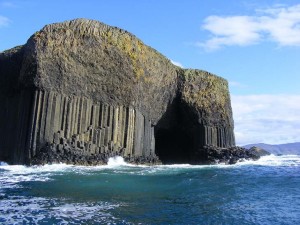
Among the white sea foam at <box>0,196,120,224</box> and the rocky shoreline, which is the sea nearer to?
the white sea foam at <box>0,196,120,224</box>

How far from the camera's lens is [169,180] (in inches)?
811

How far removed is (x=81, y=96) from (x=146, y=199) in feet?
55.0

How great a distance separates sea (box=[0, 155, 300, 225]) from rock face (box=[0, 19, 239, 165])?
253 inches

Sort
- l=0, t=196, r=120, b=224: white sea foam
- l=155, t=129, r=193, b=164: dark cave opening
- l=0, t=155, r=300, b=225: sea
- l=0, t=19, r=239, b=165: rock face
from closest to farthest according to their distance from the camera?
l=0, t=196, r=120, b=224: white sea foam, l=0, t=155, r=300, b=225: sea, l=0, t=19, r=239, b=165: rock face, l=155, t=129, r=193, b=164: dark cave opening

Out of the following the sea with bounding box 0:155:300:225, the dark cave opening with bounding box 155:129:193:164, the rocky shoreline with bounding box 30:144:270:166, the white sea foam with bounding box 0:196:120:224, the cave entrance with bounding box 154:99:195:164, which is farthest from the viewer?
the dark cave opening with bounding box 155:129:193:164

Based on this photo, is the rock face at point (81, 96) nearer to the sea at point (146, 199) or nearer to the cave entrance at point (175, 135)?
the cave entrance at point (175, 135)

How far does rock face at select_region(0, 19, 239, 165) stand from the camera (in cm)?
2805

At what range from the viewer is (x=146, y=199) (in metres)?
14.8

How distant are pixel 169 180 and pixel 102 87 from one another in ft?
43.0

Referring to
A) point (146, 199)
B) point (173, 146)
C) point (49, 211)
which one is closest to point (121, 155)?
point (173, 146)

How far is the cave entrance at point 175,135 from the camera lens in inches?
1581

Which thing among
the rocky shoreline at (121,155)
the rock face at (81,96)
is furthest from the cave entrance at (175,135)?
the rocky shoreline at (121,155)

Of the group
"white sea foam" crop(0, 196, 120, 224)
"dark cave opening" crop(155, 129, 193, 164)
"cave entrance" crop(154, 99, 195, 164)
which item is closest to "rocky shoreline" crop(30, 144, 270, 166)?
"dark cave opening" crop(155, 129, 193, 164)

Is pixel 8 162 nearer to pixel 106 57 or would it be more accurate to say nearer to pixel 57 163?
pixel 57 163
